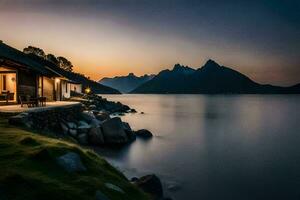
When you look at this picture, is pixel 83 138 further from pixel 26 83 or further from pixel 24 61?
pixel 24 61

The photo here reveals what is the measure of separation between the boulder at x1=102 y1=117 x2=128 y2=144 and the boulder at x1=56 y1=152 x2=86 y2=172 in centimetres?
1819

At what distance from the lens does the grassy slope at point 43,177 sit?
8491mm

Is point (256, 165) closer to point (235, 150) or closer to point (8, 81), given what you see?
point (235, 150)

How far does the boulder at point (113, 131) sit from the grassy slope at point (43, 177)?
53.2 feet

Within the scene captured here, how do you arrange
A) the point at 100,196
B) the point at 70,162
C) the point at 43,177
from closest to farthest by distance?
1. the point at 100,196
2. the point at 43,177
3. the point at 70,162

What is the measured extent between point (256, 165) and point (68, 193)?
21965mm


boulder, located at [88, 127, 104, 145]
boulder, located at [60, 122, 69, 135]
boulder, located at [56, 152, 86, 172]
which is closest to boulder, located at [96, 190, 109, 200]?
boulder, located at [56, 152, 86, 172]

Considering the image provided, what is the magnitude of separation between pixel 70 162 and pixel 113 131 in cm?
1961

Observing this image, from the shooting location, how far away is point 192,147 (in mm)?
35406

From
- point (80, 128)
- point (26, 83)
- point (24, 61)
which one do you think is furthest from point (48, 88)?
point (80, 128)

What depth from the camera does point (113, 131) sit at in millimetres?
30953

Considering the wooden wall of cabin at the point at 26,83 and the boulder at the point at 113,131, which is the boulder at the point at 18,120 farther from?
the wooden wall of cabin at the point at 26,83

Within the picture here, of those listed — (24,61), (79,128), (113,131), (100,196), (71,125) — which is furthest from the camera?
(24,61)

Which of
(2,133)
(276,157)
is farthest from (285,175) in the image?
(2,133)
